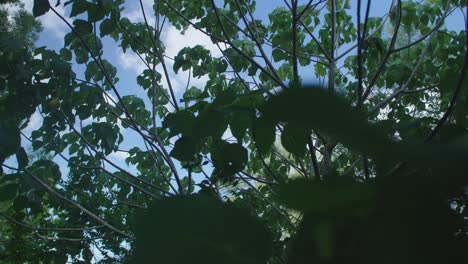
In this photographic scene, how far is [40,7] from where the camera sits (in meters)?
2.14

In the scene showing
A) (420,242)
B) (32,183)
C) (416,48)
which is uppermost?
(416,48)

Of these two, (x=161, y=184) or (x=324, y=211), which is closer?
(x=324, y=211)

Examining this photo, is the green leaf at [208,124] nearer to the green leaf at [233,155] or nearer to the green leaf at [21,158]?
the green leaf at [233,155]

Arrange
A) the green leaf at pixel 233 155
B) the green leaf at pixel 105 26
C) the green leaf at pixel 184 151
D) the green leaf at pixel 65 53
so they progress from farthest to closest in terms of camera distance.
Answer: the green leaf at pixel 65 53
the green leaf at pixel 105 26
the green leaf at pixel 184 151
the green leaf at pixel 233 155

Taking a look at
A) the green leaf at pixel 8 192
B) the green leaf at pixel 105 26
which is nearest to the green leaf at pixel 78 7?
the green leaf at pixel 105 26

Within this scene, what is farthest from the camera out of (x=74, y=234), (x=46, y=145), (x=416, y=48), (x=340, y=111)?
(x=74, y=234)

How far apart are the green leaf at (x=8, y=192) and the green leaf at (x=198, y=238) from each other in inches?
85.5

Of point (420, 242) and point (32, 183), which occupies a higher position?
point (32, 183)

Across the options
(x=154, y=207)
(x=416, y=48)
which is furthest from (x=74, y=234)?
(x=154, y=207)

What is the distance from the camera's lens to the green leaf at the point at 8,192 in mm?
2080

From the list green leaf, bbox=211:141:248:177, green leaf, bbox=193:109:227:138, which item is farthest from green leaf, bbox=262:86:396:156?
green leaf, bbox=211:141:248:177

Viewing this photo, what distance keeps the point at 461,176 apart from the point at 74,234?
3541mm

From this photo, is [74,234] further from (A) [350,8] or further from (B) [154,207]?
(B) [154,207]

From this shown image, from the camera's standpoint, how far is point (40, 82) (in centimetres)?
238
